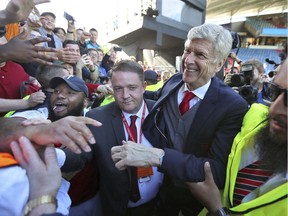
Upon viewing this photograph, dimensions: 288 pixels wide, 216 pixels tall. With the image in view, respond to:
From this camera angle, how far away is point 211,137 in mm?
1786

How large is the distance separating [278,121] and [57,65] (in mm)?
2399

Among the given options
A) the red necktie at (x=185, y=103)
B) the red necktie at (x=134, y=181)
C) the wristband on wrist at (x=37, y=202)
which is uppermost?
the red necktie at (x=185, y=103)

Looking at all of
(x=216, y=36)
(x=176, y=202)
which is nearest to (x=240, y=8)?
(x=216, y=36)

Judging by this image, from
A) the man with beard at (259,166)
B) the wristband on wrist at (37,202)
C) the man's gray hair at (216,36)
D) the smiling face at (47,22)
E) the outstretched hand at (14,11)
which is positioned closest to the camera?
the wristband on wrist at (37,202)

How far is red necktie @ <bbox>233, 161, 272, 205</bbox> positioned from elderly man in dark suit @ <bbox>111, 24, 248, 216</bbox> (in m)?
0.14

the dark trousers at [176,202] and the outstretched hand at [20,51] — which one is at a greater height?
the outstretched hand at [20,51]

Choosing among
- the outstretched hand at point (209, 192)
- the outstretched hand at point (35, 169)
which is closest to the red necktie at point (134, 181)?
the outstretched hand at point (209, 192)

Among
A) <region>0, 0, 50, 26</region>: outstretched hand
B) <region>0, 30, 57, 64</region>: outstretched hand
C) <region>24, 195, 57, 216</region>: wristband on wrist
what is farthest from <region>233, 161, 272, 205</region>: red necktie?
<region>0, 0, 50, 26</region>: outstretched hand

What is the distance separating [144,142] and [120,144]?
0.69 ft

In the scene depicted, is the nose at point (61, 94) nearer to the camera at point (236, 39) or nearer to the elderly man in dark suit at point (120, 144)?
the elderly man in dark suit at point (120, 144)

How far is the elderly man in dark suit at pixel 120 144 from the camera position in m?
1.95

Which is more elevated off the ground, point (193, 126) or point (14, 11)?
point (14, 11)

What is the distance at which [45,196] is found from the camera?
1038 mm

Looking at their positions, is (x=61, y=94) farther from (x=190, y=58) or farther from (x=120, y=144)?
(x=190, y=58)
